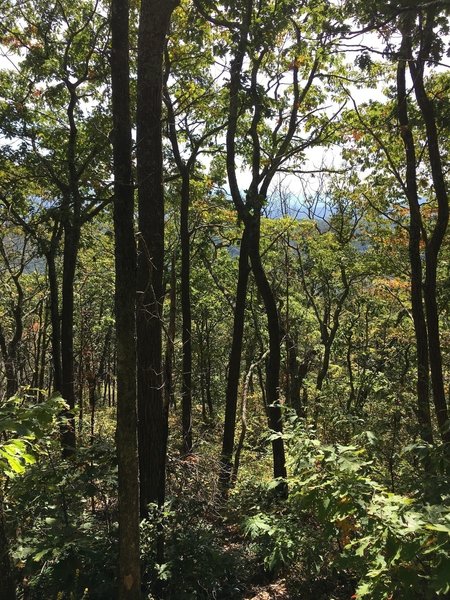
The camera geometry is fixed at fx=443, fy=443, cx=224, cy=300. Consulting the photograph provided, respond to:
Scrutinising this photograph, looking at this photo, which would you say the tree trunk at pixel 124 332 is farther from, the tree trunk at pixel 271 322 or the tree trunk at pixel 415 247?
the tree trunk at pixel 415 247

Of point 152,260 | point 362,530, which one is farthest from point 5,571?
point 152,260

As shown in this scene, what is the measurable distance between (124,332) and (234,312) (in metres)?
6.74

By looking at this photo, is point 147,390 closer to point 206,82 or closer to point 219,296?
point 206,82

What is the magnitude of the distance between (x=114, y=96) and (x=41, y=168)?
8.22 m

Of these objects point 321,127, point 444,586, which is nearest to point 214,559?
point 444,586

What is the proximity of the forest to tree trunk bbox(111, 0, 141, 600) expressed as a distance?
0.02 metres

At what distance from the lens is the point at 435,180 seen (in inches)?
306

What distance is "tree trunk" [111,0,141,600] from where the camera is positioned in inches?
147

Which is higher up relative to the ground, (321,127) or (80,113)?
(80,113)

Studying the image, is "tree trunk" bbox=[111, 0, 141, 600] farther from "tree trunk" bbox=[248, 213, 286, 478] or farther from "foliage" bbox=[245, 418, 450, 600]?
"tree trunk" bbox=[248, 213, 286, 478]

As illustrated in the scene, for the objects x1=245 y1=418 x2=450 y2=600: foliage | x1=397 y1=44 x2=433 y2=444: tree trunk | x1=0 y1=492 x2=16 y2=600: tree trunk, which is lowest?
x1=0 y1=492 x2=16 y2=600: tree trunk

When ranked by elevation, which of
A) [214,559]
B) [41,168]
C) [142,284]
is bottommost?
[214,559]

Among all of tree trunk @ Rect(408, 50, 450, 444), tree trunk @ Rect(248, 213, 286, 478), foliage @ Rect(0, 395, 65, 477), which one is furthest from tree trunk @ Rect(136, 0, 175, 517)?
tree trunk @ Rect(408, 50, 450, 444)

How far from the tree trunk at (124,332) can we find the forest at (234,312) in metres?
0.02
